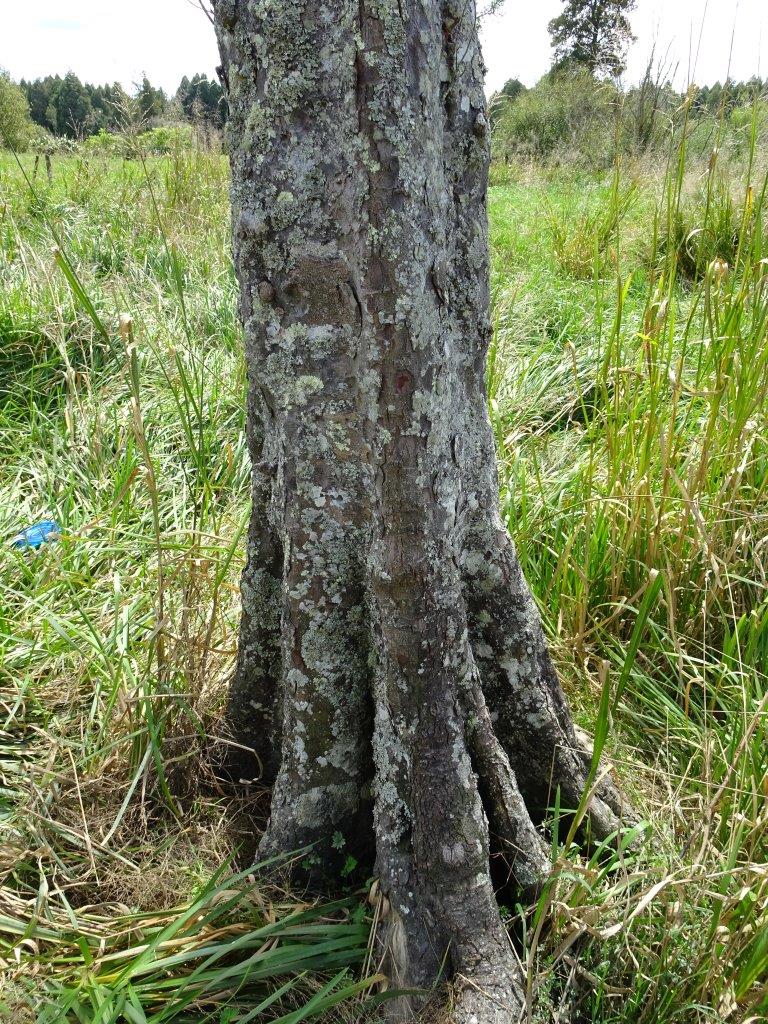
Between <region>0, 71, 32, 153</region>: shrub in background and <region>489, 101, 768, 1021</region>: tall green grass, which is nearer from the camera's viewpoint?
<region>489, 101, 768, 1021</region>: tall green grass

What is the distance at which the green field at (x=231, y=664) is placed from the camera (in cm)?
125

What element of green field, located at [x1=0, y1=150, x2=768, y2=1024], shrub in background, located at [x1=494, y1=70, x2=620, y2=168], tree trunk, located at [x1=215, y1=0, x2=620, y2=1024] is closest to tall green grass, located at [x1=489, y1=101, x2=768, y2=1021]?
green field, located at [x1=0, y1=150, x2=768, y2=1024]

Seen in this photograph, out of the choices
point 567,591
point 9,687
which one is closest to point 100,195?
point 9,687

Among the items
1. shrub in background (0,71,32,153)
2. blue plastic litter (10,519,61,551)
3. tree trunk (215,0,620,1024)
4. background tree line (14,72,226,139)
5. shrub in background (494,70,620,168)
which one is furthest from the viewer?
shrub in background (0,71,32,153)

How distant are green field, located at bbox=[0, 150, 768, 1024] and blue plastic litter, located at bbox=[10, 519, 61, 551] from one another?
0.23 ft

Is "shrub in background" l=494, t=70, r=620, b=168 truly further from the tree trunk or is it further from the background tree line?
the background tree line

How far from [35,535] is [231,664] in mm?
1091

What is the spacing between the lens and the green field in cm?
125

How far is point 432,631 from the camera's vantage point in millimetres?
1283

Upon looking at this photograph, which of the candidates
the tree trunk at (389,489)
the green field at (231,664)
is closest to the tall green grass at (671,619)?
the green field at (231,664)

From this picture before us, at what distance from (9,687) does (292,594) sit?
44.7 inches

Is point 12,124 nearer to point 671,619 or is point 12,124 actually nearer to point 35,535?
point 35,535

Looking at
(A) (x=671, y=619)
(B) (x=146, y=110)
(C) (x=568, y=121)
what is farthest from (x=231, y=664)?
(C) (x=568, y=121)

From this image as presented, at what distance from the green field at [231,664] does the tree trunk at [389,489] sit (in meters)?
0.16
